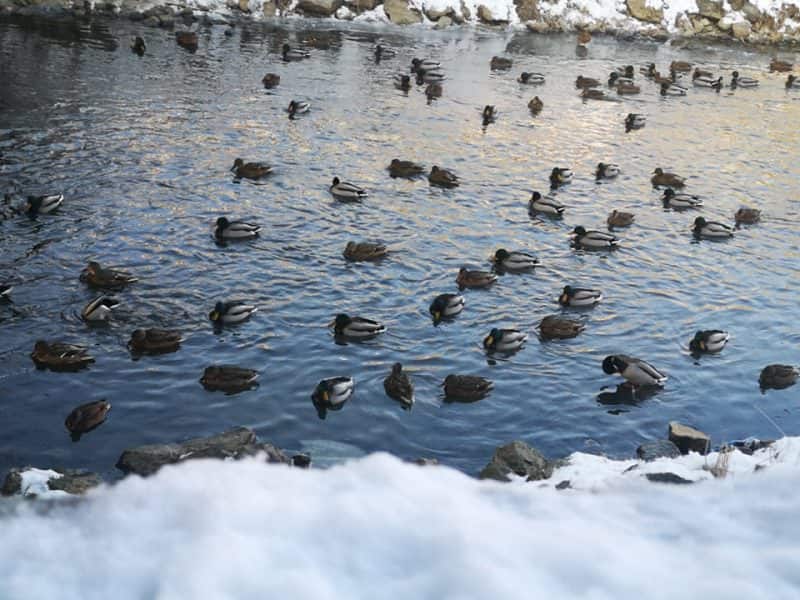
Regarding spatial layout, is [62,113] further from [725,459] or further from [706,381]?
[725,459]

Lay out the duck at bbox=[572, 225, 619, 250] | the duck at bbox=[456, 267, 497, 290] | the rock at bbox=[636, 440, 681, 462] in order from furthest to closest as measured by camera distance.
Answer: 1. the duck at bbox=[572, 225, 619, 250]
2. the duck at bbox=[456, 267, 497, 290]
3. the rock at bbox=[636, 440, 681, 462]

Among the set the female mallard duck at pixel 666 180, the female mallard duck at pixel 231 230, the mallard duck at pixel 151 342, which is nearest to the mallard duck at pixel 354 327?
the mallard duck at pixel 151 342

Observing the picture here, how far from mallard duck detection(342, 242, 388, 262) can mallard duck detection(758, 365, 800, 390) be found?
7.33 meters

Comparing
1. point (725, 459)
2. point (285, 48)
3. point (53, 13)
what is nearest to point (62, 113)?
point (285, 48)

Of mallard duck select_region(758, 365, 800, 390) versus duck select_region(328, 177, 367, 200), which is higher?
duck select_region(328, 177, 367, 200)

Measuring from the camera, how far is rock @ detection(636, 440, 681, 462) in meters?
13.2

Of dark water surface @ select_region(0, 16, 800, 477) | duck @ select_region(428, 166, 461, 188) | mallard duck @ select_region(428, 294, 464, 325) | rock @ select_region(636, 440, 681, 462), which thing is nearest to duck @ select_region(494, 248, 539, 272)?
dark water surface @ select_region(0, 16, 800, 477)

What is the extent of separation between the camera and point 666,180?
25.3 metres

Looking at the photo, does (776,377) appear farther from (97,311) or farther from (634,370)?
(97,311)

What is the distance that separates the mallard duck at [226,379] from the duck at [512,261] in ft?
21.4

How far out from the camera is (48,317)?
15.9 metres

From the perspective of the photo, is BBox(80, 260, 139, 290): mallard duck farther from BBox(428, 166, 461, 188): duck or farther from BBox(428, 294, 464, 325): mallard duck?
BBox(428, 166, 461, 188): duck

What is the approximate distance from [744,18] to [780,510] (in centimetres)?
4468

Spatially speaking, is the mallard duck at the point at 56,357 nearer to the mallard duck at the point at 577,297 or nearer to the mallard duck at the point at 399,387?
the mallard duck at the point at 399,387
